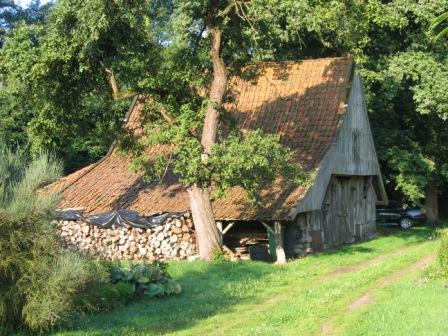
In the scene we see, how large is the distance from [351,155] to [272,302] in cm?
1298

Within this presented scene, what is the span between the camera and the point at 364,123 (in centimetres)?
2681

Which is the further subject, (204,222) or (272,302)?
(204,222)

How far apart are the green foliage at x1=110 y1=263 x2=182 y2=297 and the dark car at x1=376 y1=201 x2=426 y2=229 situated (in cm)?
2245

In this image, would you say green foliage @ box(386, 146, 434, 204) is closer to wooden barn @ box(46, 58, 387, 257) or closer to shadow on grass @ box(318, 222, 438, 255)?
wooden barn @ box(46, 58, 387, 257)

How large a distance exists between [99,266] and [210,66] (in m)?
9.75

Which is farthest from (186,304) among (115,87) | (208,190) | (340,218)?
(340,218)

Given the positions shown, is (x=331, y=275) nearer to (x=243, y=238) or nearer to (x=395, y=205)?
(x=243, y=238)

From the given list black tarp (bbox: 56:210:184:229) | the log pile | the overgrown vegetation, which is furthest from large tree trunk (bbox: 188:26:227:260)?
the overgrown vegetation

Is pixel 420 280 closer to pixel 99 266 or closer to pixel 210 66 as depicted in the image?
pixel 99 266

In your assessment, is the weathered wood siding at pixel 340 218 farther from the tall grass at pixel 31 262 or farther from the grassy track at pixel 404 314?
the tall grass at pixel 31 262

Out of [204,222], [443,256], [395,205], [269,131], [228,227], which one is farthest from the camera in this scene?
[395,205]

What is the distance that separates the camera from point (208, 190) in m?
19.9

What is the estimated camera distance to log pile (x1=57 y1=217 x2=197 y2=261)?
21578mm

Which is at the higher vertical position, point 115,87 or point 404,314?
point 115,87
